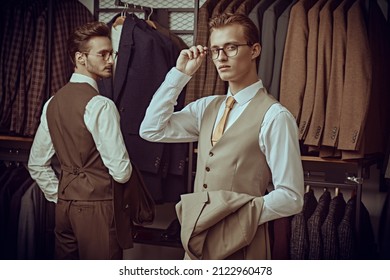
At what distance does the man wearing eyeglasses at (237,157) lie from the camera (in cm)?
134

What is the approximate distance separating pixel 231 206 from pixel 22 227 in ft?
2.56

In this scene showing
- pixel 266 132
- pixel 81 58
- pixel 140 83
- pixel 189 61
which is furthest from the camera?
pixel 140 83

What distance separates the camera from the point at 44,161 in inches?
65.3

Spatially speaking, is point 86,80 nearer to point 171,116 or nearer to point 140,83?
point 140,83

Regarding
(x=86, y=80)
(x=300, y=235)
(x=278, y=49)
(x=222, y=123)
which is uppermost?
(x=278, y=49)

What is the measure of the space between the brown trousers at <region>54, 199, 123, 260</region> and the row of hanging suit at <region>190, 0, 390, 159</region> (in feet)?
1.42

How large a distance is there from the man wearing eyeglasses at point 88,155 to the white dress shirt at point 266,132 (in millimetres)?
134

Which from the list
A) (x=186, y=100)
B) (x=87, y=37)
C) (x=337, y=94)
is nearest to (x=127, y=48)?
(x=87, y=37)

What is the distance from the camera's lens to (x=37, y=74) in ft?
5.76

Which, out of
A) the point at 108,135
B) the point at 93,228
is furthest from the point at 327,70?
the point at 93,228

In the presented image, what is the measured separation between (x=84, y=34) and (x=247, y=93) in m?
0.53

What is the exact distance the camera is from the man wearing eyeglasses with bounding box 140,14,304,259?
1337mm

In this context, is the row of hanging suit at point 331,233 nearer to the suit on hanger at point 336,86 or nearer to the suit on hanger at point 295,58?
the suit on hanger at point 336,86

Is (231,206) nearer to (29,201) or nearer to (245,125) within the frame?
(245,125)
